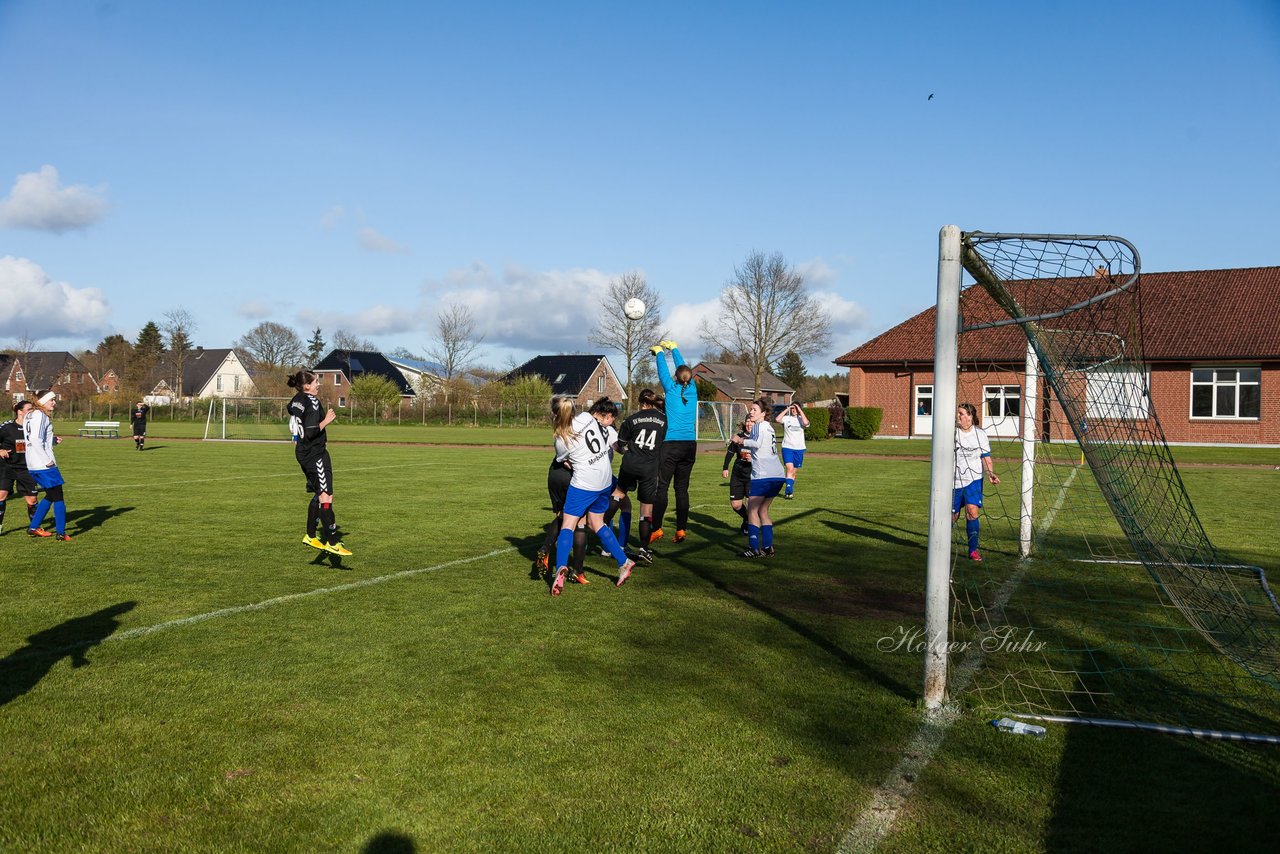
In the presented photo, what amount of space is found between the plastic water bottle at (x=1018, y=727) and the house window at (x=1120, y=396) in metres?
2.91

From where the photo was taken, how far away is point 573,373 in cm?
8494

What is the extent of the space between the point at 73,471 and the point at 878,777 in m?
22.3

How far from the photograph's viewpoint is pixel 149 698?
5.12 metres

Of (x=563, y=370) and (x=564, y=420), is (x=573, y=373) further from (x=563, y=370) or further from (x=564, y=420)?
(x=564, y=420)

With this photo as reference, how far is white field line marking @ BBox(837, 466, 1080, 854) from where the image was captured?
11.7 feet

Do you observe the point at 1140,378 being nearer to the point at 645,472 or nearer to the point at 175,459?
the point at 645,472

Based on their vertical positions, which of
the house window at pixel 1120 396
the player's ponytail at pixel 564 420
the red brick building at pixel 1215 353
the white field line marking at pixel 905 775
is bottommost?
the white field line marking at pixel 905 775

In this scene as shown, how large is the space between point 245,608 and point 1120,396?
7.26m

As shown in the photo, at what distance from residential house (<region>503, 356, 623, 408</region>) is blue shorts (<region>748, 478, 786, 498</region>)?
72.0m

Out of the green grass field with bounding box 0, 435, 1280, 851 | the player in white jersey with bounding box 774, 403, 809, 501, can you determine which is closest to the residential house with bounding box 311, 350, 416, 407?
the player in white jersey with bounding box 774, 403, 809, 501

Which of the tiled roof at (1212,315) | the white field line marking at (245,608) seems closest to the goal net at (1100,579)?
the white field line marking at (245,608)

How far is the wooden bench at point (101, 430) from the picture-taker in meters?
40.0

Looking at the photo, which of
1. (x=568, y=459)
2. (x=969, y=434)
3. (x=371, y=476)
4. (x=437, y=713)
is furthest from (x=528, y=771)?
(x=371, y=476)

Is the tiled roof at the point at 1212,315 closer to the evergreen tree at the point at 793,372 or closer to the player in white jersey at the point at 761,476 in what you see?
the player in white jersey at the point at 761,476
